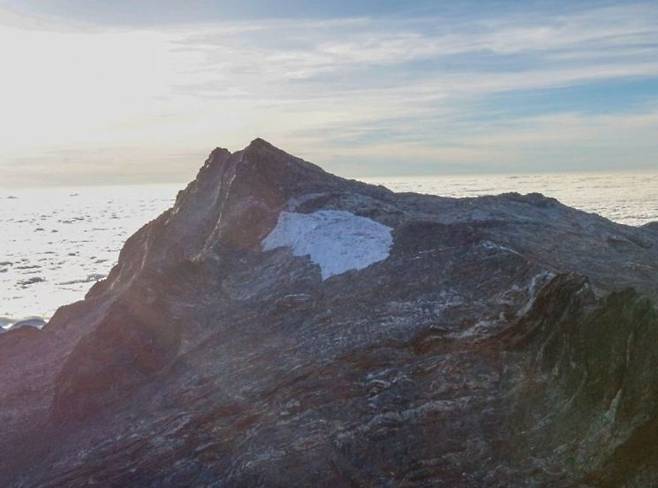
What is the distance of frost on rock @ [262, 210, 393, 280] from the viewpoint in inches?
895

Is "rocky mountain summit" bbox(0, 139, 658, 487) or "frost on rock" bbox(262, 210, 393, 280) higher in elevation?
"frost on rock" bbox(262, 210, 393, 280)

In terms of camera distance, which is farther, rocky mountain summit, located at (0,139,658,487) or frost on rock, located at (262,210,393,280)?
frost on rock, located at (262,210,393,280)

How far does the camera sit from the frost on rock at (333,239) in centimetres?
2273

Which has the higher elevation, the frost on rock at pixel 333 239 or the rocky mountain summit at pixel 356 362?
the frost on rock at pixel 333 239

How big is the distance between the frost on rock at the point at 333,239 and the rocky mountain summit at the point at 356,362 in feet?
0.27

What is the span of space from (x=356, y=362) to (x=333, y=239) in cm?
678

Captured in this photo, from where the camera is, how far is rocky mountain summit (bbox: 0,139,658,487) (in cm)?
1591

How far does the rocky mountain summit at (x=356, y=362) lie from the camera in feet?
52.2

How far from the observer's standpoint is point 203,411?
18.6 metres

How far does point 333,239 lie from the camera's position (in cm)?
2402

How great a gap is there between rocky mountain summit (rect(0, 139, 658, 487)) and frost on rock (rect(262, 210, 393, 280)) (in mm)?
84

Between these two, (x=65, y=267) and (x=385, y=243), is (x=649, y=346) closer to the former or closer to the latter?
(x=385, y=243)

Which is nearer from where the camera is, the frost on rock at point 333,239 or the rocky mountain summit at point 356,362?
the rocky mountain summit at point 356,362

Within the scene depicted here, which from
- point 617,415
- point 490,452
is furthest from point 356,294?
point 617,415
